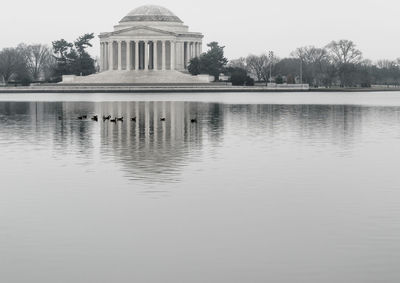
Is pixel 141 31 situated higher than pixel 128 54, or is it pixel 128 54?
pixel 141 31

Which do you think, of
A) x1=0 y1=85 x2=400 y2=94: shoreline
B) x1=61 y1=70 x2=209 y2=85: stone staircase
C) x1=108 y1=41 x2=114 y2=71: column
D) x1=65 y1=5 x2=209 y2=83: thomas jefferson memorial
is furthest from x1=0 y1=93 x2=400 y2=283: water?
x1=108 y1=41 x2=114 y2=71: column

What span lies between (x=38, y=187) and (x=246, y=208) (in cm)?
668

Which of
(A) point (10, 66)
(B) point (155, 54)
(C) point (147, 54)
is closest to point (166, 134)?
(B) point (155, 54)

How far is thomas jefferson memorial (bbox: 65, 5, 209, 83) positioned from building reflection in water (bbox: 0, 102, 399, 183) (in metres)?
114

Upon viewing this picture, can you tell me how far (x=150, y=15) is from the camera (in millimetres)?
184625

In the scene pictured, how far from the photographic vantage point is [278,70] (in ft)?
649

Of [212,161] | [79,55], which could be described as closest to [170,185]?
[212,161]

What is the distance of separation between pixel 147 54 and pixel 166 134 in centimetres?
14254

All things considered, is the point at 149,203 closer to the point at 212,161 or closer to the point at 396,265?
the point at 396,265

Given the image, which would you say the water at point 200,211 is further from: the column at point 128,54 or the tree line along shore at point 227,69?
the column at point 128,54

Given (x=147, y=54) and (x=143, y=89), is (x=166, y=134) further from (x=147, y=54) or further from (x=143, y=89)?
(x=147, y=54)

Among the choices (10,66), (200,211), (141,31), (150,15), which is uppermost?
(150,15)

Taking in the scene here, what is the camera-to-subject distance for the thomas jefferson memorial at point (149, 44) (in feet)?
582

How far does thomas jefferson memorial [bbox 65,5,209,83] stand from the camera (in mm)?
177375
